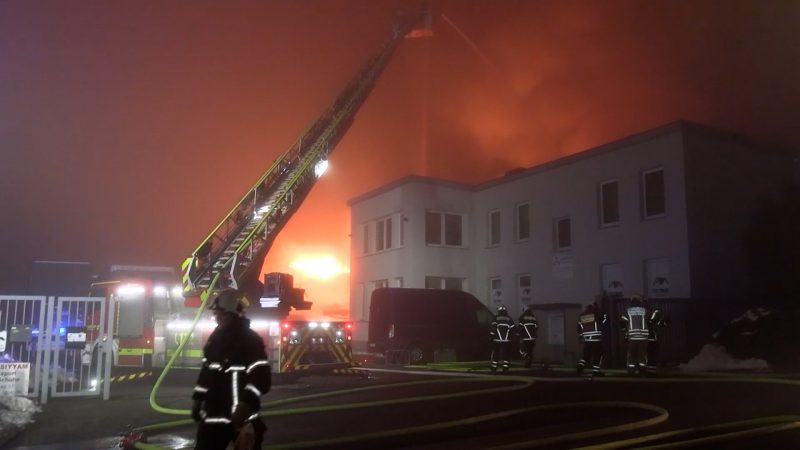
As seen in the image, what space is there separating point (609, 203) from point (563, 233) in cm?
212

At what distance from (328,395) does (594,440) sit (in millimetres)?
4823

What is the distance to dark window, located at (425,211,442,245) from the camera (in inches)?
Result: 1042

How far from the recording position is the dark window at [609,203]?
21.3 metres

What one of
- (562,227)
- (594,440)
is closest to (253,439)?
(594,440)

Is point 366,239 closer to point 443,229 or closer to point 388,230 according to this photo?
point 388,230

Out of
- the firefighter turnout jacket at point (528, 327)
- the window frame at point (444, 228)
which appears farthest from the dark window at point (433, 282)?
the firefighter turnout jacket at point (528, 327)

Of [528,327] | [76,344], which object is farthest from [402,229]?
[76,344]

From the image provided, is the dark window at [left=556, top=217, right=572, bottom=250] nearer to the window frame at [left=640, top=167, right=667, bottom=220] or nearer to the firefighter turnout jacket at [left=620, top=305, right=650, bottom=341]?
the window frame at [left=640, top=167, right=667, bottom=220]

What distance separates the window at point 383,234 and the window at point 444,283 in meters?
2.29

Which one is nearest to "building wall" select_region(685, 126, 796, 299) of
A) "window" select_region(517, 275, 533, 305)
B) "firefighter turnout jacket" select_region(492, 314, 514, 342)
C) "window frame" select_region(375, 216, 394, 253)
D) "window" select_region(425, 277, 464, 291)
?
"firefighter turnout jacket" select_region(492, 314, 514, 342)

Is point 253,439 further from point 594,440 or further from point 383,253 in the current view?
point 383,253

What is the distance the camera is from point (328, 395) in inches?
423

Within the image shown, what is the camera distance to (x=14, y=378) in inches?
424

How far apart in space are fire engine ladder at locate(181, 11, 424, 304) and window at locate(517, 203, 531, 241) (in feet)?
31.2
